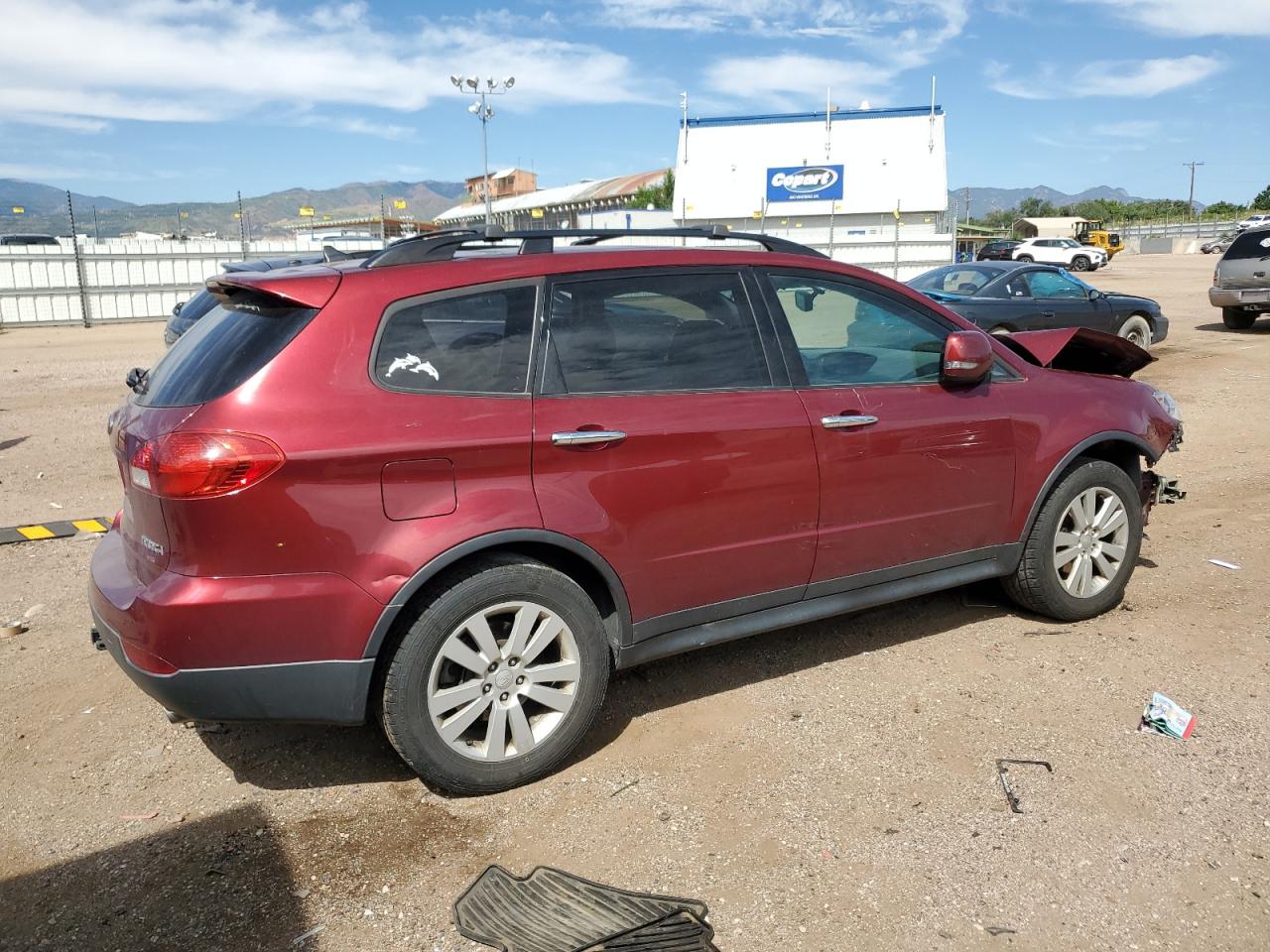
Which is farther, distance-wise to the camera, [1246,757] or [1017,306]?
[1017,306]

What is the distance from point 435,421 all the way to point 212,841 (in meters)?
1.50

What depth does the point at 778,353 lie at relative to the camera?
393cm

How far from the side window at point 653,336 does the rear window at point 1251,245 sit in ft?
53.1

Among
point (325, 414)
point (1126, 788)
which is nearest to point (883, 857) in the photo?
point (1126, 788)

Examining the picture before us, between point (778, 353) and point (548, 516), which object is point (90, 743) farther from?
point (778, 353)

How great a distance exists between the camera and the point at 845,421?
3943 millimetres

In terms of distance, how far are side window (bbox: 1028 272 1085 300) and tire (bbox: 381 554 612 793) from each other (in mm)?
11241

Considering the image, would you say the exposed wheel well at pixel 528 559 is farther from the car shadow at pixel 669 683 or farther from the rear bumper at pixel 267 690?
the car shadow at pixel 669 683

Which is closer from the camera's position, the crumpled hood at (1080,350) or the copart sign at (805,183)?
the crumpled hood at (1080,350)

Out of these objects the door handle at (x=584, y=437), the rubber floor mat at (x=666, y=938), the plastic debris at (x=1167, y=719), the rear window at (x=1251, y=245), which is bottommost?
the rubber floor mat at (x=666, y=938)

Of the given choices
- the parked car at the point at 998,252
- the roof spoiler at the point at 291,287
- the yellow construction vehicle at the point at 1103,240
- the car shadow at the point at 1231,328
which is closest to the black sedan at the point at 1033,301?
the car shadow at the point at 1231,328

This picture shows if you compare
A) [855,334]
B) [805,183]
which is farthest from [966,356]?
[805,183]

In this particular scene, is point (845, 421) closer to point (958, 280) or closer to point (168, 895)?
point (168, 895)

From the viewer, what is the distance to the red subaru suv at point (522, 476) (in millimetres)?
3033
